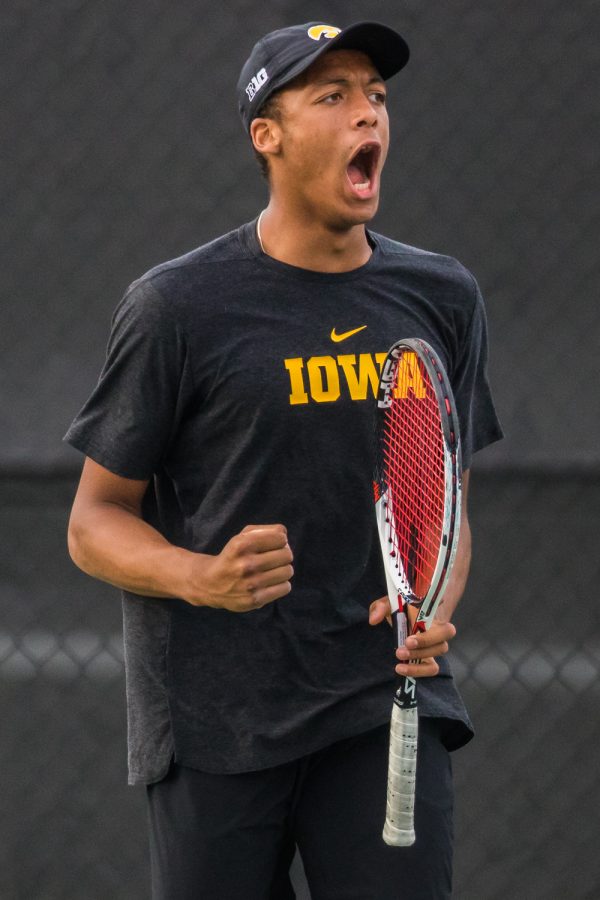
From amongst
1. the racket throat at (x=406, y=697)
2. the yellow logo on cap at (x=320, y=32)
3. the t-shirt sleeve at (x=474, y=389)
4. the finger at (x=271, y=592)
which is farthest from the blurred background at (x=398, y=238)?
the finger at (x=271, y=592)

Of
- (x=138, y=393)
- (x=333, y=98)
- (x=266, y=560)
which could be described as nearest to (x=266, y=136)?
(x=333, y=98)

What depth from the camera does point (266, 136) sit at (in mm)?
2352

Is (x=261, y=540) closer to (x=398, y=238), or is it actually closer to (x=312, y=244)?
(x=312, y=244)

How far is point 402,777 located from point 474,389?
0.72 metres

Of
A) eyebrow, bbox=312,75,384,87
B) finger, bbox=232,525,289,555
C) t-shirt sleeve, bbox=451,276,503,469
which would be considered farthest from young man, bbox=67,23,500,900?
finger, bbox=232,525,289,555

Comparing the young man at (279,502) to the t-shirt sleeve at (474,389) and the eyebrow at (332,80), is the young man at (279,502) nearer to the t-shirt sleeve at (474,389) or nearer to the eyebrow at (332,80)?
the eyebrow at (332,80)

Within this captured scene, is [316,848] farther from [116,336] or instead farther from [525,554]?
[525,554]

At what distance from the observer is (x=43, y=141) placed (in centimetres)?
322

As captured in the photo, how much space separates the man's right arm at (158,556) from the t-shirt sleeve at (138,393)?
0.04m

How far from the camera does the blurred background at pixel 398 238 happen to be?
321cm

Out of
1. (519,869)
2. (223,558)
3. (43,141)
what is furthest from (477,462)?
(223,558)

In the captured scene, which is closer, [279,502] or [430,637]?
[430,637]

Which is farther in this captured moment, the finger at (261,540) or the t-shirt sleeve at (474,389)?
the t-shirt sleeve at (474,389)

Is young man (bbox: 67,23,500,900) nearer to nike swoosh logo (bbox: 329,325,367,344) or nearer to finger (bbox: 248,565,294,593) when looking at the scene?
nike swoosh logo (bbox: 329,325,367,344)
